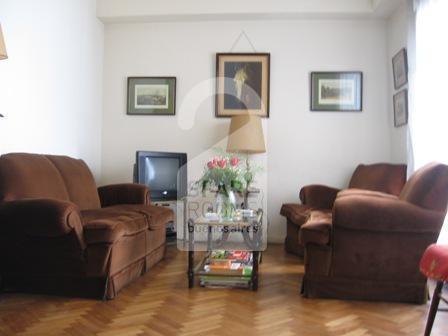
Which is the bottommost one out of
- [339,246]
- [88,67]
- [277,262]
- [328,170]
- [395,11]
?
[277,262]

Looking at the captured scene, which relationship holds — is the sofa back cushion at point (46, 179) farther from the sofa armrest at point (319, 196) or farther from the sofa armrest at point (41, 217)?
the sofa armrest at point (319, 196)

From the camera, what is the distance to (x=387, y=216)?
2.23 metres

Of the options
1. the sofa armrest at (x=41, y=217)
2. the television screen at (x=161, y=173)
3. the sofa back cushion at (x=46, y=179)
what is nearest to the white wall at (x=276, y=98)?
the television screen at (x=161, y=173)

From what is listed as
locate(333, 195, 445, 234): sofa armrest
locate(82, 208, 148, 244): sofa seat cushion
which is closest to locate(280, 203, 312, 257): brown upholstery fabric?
locate(333, 195, 445, 234): sofa armrest

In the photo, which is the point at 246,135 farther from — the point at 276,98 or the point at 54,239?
the point at 54,239

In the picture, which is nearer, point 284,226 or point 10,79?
point 10,79

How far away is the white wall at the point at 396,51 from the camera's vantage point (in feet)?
12.4

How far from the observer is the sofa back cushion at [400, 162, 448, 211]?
7.26ft

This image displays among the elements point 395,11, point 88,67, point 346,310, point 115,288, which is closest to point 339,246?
point 346,310

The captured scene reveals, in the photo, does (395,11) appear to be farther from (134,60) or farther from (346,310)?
(346,310)

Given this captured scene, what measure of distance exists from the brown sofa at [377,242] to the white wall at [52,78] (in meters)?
2.20

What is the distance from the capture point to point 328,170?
168 inches

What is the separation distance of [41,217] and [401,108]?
130 inches

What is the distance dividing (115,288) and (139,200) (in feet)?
3.61
